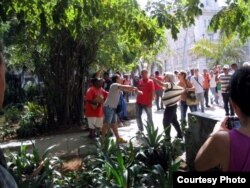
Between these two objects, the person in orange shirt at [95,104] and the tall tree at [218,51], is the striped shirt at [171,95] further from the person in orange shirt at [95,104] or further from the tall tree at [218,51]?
the tall tree at [218,51]

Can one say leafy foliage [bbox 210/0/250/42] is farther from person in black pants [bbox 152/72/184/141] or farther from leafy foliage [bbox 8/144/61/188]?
leafy foliage [bbox 8/144/61/188]

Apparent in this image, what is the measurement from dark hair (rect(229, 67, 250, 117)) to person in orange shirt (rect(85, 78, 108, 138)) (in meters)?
8.04

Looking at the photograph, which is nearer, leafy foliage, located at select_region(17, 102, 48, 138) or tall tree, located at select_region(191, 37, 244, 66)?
leafy foliage, located at select_region(17, 102, 48, 138)

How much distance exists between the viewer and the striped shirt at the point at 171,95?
934cm

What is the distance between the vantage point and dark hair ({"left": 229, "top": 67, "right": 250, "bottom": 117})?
2127 mm

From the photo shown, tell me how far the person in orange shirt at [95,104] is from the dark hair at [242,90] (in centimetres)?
804

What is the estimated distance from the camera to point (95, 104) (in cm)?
1027

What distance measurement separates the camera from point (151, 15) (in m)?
7.37

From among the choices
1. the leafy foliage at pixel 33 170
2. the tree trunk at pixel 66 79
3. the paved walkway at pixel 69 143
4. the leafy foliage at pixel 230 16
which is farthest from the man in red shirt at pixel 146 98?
the leafy foliage at pixel 33 170

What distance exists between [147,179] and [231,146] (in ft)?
10.2

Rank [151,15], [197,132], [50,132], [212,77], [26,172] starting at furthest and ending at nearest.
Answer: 1. [212,77]
2. [50,132]
3. [151,15]
4. [197,132]
5. [26,172]

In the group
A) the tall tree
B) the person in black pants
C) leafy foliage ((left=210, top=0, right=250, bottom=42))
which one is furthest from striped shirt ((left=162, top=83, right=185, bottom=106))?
the tall tree

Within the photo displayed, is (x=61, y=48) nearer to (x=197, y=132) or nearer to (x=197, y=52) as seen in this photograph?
(x=197, y=132)

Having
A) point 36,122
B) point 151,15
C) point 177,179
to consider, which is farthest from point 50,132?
point 177,179
